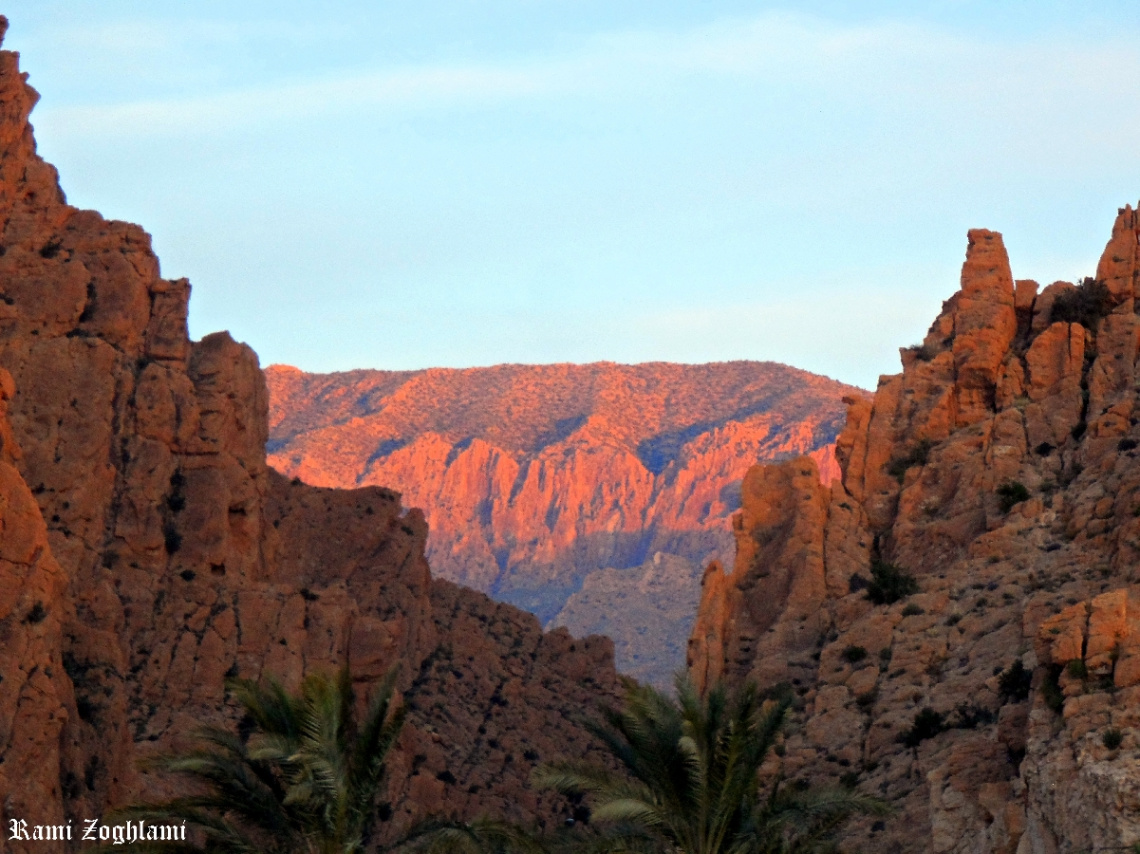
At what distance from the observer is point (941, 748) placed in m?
54.7

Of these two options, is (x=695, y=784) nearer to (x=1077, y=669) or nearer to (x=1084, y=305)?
(x=1077, y=669)

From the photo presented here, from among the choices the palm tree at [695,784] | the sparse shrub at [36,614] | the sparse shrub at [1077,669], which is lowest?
the palm tree at [695,784]

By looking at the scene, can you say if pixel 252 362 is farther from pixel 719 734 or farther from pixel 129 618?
pixel 719 734

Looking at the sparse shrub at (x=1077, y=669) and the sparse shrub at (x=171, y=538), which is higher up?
the sparse shrub at (x=171, y=538)

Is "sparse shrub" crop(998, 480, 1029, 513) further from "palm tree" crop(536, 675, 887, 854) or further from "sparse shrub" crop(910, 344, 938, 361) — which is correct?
"palm tree" crop(536, 675, 887, 854)

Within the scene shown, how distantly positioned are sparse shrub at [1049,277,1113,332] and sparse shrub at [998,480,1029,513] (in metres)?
7.07

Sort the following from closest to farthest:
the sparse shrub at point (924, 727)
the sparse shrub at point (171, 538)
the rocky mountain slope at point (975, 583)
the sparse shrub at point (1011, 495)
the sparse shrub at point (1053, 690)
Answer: the rocky mountain slope at point (975, 583), the sparse shrub at point (1053, 690), the sparse shrub at point (924, 727), the sparse shrub at point (1011, 495), the sparse shrub at point (171, 538)

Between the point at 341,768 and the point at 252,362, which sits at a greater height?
the point at 252,362

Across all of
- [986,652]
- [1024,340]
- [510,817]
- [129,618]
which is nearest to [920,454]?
[1024,340]

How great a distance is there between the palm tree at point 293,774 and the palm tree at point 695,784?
3532mm

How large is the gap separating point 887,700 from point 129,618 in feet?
98.5

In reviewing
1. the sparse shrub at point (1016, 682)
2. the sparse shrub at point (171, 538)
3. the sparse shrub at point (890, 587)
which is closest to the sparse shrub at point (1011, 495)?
the sparse shrub at point (890, 587)

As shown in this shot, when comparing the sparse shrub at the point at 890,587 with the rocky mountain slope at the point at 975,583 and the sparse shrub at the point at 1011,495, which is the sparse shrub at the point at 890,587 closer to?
the rocky mountain slope at the point at 975,583

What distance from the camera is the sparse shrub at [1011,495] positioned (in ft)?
208
